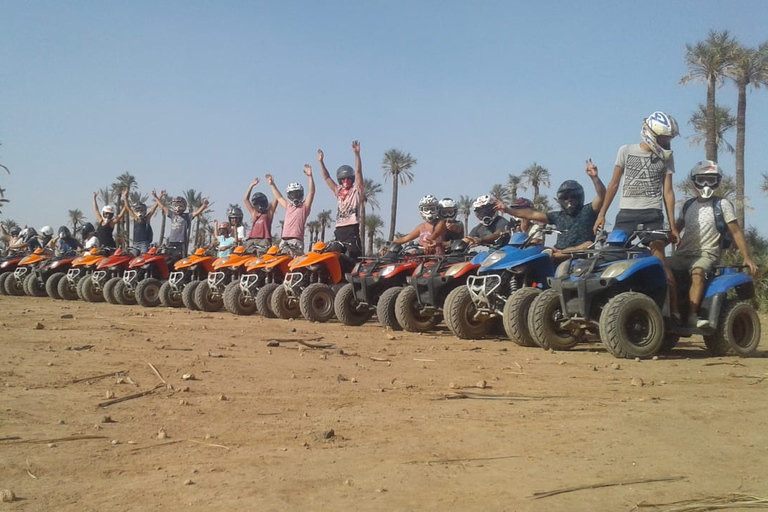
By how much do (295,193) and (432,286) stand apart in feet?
14.3

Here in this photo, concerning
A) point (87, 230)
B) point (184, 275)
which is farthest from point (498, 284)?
point (87, 230)

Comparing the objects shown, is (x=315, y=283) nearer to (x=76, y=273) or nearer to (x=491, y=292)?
(x=491, y=292)

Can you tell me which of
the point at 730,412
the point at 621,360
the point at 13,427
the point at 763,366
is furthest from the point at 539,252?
the point at 13,427

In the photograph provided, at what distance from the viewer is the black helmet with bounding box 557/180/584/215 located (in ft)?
25.7

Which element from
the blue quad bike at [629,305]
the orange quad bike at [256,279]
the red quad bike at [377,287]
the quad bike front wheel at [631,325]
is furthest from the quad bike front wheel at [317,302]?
the quad bike front wheel at [631,325]

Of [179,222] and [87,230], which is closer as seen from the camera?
[179,222]

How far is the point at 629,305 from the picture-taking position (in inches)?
245

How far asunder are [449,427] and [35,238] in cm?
1993

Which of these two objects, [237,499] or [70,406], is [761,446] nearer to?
[237,499]

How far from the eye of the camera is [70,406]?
416 cm

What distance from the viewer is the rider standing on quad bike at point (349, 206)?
35.8ft

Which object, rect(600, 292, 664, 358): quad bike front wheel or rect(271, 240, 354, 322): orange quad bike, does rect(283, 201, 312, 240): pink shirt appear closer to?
rect(271, 240, 354, 322): orange quad bike

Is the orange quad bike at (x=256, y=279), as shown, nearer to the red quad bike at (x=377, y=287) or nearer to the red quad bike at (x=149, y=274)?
the red quad bike at (x=377, y=287)

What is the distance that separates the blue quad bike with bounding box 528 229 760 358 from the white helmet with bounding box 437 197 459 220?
302 centimetres
